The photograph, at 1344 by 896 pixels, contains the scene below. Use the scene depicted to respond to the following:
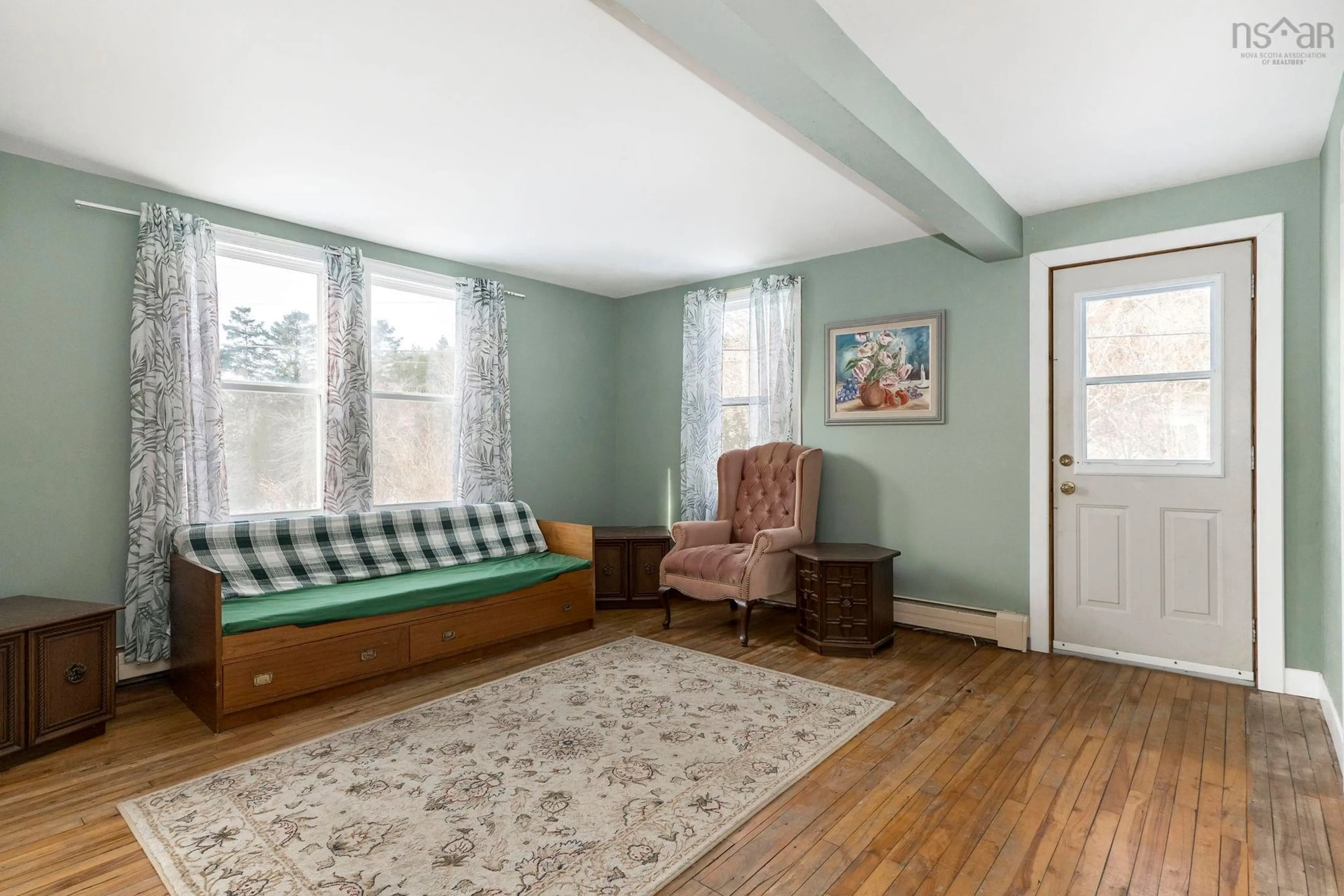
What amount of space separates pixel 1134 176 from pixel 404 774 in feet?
13.7

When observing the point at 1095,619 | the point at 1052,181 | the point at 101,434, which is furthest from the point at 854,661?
the point at 101,434

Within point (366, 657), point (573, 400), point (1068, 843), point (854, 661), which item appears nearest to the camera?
point (1068, 843)

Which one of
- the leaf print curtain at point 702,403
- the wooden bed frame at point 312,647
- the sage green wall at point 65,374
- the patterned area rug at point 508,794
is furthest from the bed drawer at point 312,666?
the leaf print curtain at point 702,403

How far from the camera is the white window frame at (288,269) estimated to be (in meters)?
3.71

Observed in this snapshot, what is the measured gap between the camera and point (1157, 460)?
137 inches

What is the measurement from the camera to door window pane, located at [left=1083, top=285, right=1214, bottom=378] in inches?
133

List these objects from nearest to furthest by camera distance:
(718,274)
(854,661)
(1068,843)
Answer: (1068,843), (854,661), (718,274)

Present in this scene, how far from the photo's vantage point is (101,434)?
3.26m

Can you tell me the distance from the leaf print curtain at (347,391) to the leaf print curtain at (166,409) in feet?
1.90

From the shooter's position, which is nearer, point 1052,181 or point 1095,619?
point 1052,181

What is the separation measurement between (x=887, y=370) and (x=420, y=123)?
304 cm

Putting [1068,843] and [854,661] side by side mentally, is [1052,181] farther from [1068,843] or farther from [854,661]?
[1068,843]

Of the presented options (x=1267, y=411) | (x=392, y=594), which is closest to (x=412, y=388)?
(x=392, y=594)

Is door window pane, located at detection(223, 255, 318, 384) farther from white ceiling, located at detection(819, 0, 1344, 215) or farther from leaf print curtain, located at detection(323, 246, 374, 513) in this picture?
white ceiling, located at detection(819, 0, 1344, 215)
